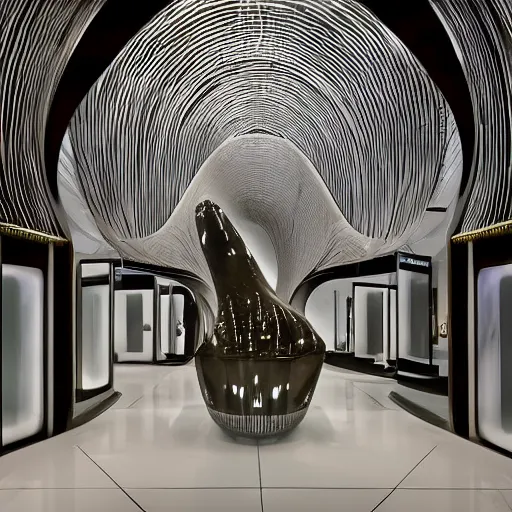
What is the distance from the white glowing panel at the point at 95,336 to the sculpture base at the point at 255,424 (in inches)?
57.0

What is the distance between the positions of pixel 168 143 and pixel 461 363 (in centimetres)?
368

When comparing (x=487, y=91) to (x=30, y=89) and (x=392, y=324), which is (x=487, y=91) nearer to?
(x=392, y=324)

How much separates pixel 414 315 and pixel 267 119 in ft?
9.22

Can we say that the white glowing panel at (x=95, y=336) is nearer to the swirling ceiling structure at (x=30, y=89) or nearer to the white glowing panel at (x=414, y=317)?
the swirling ceiling structure at (x=30, y=89)

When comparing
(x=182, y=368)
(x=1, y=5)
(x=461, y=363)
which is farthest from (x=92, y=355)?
(x=461, y=363)

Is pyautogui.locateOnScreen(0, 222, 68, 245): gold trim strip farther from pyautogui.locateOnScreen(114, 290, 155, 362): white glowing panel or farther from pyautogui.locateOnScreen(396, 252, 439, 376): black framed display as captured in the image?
pyautogui.locateOnScreen(396, 252, 439, 376): black framed display

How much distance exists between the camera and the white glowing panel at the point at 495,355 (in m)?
3.32

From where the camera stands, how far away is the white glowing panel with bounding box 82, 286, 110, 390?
14.3ft

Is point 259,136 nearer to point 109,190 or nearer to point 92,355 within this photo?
point 109,190

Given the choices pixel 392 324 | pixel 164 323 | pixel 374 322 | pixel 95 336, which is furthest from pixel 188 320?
pixel 392 324

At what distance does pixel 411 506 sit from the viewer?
7.86 ft

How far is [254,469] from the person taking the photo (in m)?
2.93

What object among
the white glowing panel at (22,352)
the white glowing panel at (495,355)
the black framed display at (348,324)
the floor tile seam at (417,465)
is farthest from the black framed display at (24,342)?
the black framed display at (348,324)

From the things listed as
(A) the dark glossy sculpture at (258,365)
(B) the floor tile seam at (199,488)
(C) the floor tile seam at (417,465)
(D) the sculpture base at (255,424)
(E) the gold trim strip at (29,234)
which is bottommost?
(C) the floor tile seam at (417,465)
